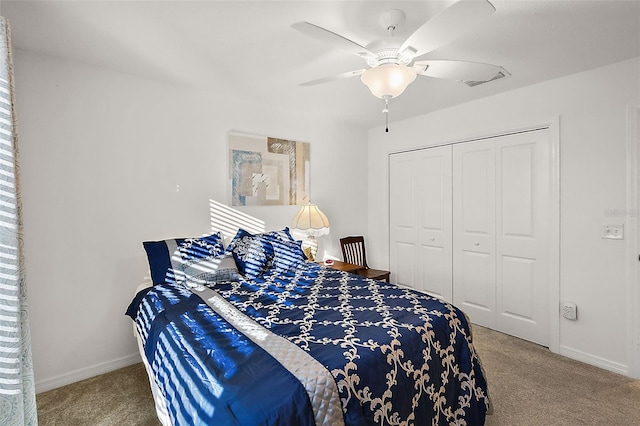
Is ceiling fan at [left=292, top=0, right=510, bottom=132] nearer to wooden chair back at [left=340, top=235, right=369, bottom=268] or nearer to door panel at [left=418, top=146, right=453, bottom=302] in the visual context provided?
door panel at [left=418, top=146, right=453, bottom=302]

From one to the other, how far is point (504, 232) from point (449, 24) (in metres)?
2.49

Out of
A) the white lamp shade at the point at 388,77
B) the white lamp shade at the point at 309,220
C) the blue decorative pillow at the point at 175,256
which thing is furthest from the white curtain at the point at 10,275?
the white lamp shade at the point at 309,220

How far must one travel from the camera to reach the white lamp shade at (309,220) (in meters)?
3.45

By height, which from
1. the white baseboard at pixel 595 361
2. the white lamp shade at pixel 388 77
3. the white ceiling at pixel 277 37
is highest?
the white ceiling at pixel 277 37

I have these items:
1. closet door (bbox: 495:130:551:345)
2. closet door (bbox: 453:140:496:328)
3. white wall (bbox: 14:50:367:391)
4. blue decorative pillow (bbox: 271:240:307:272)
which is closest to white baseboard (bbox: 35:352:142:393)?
white wall (bbox: 14:50:367:391)

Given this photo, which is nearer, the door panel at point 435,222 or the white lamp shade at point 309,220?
the white lamp shade at point 309,220

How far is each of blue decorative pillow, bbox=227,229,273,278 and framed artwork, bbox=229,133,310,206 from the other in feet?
1.85

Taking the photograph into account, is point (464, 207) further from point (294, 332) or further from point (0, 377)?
point (0, 377)

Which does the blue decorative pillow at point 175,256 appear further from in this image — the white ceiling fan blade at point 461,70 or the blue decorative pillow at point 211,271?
the white ceiling fan blade at point 461,70

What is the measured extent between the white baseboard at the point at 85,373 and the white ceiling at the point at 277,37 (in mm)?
2424

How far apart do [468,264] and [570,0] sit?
256 cm

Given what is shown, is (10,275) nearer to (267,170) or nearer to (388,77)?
(388,77)

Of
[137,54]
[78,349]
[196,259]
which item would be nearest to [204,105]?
[137,54]

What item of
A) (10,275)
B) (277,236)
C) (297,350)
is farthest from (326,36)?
(277,236)
